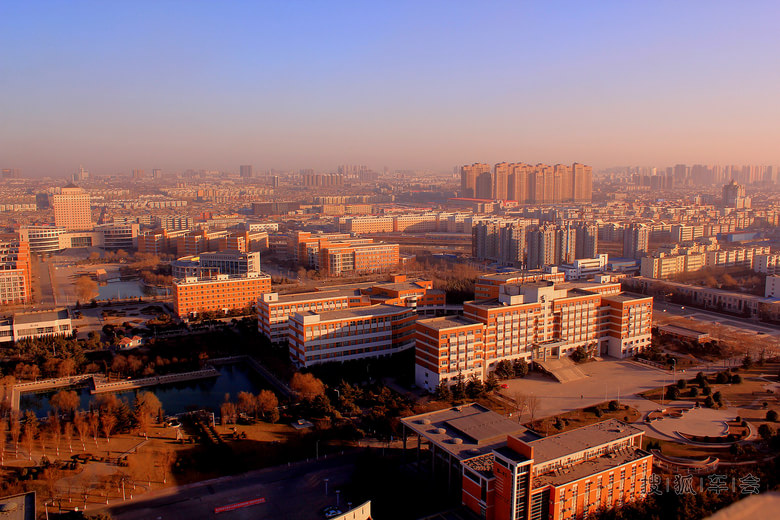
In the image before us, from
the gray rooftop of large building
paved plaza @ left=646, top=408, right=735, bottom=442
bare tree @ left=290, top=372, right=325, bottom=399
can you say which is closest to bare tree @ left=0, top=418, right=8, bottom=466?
bare tree @ left=290, top=372, right=325, bottom=399

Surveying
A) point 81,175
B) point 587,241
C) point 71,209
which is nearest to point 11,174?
point 81,175

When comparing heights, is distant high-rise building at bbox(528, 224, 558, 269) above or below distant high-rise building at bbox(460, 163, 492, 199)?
below

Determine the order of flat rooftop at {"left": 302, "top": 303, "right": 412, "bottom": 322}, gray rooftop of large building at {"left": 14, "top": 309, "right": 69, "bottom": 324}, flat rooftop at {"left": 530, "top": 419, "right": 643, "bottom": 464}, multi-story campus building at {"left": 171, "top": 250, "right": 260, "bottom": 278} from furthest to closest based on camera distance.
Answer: multi-story campus building at {"left": 171, "top": 250, "right": 260, "bottom": 278}, gray rooftop of large building at {"left": 14, "top": 309, "right": 69, "bottom": 324}, flat rooftop at {"left": 302, "top": 303, "right": 412, "bottom": 322}, flat rooftop at {"left": 530, "top": 419, "right": 643, "bottom": 464}

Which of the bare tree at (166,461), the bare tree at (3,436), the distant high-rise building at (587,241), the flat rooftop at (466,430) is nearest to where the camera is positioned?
the flat rooftop at (466,430)

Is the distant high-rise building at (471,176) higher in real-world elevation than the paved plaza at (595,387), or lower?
higher

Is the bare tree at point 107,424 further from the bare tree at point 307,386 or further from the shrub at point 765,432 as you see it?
the shrub at point 765,432

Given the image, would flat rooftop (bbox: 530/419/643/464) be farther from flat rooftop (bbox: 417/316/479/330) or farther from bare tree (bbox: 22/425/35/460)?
bare tree (bbox: 22/425/35/460)

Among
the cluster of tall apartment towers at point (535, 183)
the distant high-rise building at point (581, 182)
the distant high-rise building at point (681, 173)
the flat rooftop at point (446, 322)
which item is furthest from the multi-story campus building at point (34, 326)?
the distant high-rise building at point (681, 173)
